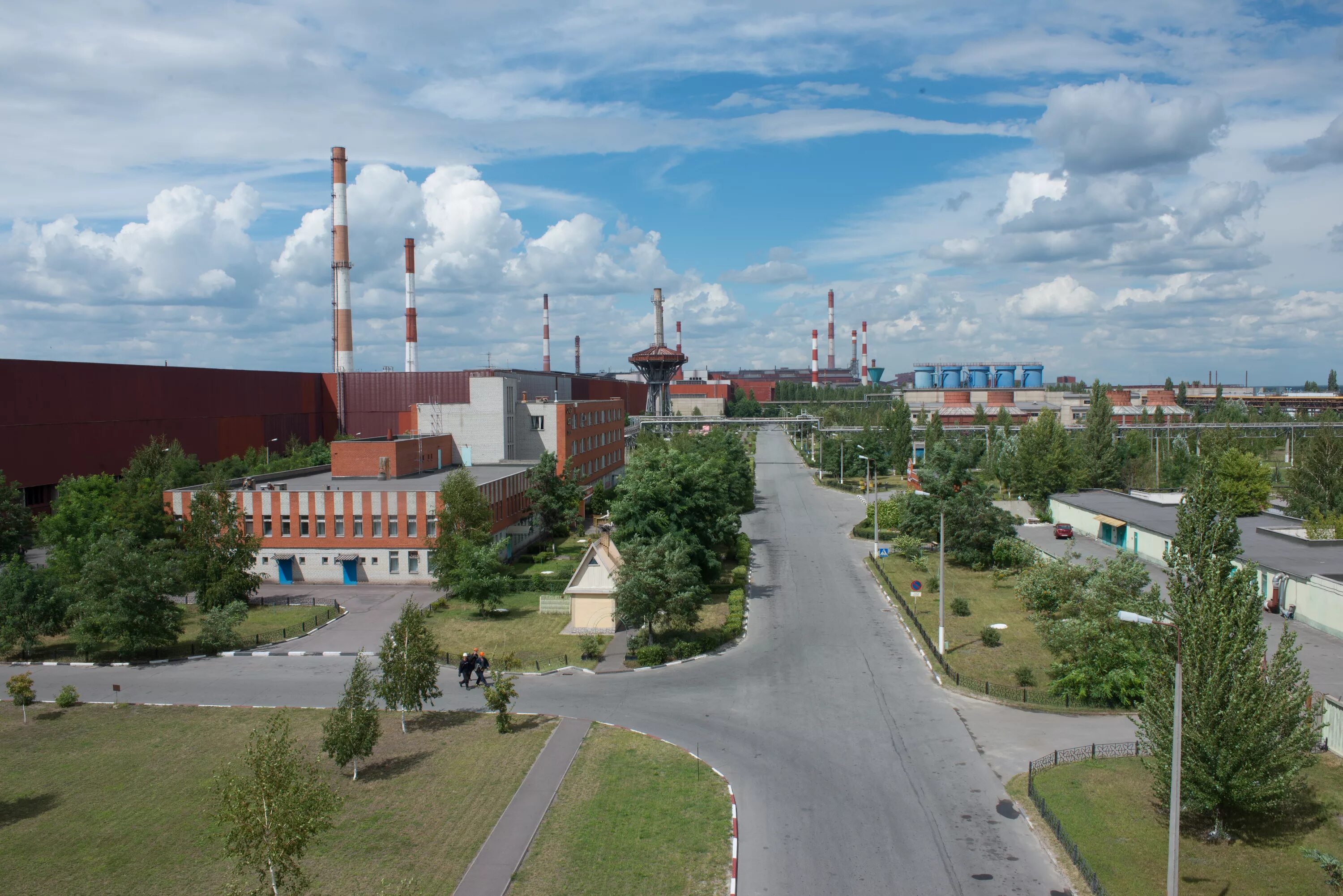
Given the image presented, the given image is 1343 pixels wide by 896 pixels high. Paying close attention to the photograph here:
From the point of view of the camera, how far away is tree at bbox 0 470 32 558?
50.8 metres

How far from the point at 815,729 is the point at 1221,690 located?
11091 mm

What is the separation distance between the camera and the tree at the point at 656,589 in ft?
110

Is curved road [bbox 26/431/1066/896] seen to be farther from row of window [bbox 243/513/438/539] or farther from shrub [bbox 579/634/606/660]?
row of window [bbox 243/513/438/539]

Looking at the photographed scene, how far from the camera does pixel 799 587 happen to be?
46156 mm

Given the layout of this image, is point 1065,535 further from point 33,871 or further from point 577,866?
point 33,871

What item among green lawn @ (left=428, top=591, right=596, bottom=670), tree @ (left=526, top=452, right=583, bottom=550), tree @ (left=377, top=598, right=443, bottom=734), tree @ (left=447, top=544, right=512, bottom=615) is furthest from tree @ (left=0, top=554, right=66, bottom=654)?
tree @ (left=526, top=452, right=583, bottom=550)

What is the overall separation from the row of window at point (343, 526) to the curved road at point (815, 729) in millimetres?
14600

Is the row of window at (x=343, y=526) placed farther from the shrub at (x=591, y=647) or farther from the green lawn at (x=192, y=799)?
the green lawn at (x=192, y=799)

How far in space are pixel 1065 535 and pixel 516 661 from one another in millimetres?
42998

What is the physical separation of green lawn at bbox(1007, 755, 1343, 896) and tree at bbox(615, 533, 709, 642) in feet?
48.5

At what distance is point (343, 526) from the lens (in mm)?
48906

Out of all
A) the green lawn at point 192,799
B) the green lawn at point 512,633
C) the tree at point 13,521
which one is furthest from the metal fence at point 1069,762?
the tree at point 13,521

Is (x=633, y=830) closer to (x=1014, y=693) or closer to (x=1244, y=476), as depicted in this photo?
(x=1014, y=693)

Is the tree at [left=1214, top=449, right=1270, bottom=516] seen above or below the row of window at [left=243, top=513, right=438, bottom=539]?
above
